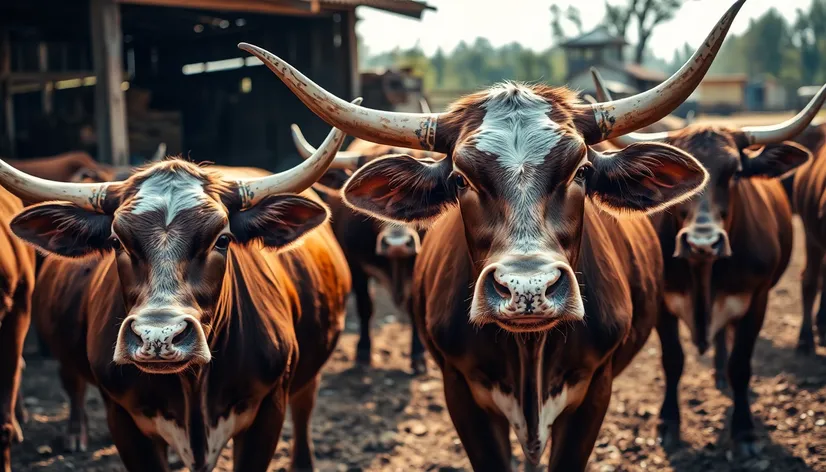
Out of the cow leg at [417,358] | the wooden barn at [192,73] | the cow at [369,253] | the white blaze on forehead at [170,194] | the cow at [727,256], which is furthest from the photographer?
the wooden barn at [192,73]

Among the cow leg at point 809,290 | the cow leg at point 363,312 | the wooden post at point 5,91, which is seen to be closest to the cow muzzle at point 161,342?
the cow leg at point 363,312

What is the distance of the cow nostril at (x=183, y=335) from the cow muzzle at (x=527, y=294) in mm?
1046

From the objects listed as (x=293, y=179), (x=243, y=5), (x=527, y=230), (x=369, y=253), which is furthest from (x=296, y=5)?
(x=527, y=230)

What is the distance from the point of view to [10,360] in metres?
4.79

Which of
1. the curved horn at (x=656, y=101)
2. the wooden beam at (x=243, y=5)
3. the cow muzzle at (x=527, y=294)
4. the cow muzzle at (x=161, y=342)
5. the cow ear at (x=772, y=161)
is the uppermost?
the wooden beam at (x=243, y=5)

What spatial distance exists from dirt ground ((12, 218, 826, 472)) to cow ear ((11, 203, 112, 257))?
6.79 feet

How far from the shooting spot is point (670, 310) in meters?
5.55

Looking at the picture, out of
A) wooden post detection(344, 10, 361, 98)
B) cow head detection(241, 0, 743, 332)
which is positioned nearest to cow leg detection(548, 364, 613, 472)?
cow head detection(241, 0, 743, 332)

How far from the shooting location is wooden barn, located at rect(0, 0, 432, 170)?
1076 cm

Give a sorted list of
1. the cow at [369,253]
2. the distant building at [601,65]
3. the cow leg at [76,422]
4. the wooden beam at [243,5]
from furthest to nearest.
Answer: the distant building at [601,65] → the wooden beam at [243,5] → the cow at [369,253] → the cow leg at [76,422]

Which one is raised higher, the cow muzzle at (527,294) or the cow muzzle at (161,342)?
the cow muzzle at (527,294)

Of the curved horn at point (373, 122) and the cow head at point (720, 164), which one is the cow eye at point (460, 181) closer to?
the curved horn at point (373, 122)

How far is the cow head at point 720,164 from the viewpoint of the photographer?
4.95 metres

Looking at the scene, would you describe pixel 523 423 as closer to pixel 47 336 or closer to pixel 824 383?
pixel 47 336
